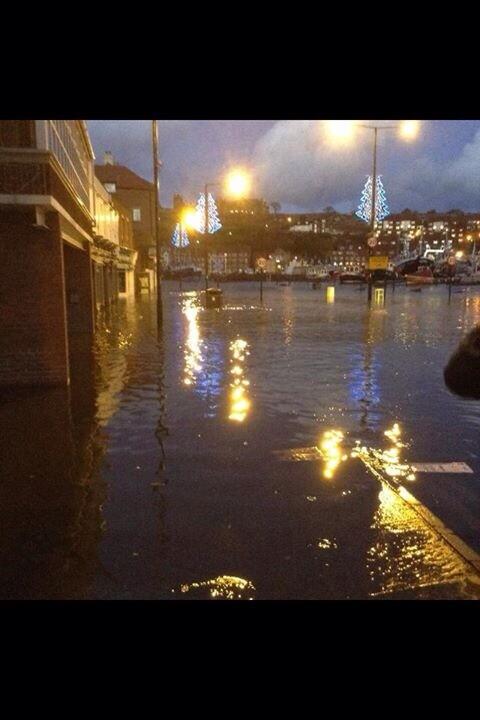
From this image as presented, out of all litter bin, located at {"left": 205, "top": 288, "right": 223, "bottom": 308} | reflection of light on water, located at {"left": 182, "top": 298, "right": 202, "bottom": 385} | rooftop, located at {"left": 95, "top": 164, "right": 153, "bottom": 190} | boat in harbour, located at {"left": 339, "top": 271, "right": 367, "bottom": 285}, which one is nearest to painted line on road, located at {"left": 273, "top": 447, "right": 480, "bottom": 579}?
reflection of light on water, located at {"left": 182, "top": 298, "right": 202, "bottom": 385}

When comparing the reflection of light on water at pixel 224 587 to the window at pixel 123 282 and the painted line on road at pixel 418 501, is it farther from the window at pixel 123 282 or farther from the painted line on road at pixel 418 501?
the window at pixel 123 282

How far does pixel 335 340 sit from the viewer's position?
1738 cm

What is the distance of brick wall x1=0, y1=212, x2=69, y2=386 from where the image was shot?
32.1 ft

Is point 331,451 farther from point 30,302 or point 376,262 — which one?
point 376,262

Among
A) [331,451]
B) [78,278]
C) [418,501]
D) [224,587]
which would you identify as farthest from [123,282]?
[224,587]

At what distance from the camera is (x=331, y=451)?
23.3 feet

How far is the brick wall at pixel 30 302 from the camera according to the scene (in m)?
9.79

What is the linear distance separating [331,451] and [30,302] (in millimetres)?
6039

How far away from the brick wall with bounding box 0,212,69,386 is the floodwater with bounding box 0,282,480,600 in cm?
59

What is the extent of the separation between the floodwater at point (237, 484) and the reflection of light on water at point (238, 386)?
74 millimetres

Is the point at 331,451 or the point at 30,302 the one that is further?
the point at 30,302

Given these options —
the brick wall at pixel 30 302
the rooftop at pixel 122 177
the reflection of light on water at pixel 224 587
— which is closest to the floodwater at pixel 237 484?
the reflection of light on water at pixel 224 587

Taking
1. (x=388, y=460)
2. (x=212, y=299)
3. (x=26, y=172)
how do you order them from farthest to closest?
(x=212, y=299)
(x=26, y=172)
(x=388, y=460)
